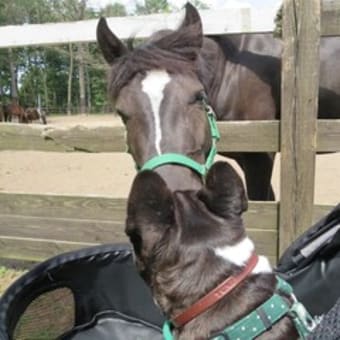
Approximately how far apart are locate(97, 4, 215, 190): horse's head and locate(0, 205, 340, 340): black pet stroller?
0.46 metres

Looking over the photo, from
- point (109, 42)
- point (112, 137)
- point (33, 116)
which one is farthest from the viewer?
point (33, 116)

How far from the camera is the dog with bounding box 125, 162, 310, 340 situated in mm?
1147

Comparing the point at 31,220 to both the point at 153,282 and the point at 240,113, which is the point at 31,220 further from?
the point at 153,282

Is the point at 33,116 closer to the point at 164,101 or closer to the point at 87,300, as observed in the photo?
the point at 87,300

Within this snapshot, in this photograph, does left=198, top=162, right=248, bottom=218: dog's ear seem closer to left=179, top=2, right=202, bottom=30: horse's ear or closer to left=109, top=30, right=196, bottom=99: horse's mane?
left=109, top=30, right=196, bottom=99: horse's mane

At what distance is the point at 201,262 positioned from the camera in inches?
Result: 46.0

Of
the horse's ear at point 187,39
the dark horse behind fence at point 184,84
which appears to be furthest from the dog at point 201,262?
the horse's ear at point 187,39

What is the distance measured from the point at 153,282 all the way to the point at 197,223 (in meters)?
0.18

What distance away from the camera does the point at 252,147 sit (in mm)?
2873

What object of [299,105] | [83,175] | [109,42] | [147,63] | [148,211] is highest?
[109,42]

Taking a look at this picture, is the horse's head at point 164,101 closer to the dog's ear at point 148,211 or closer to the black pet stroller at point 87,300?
the black pet stroller at point 87,300

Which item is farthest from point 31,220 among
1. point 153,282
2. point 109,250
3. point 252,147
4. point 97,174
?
point 97,174

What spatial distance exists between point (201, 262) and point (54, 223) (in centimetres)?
235

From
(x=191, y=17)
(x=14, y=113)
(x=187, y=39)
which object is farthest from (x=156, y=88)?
(x=14, y=113)
